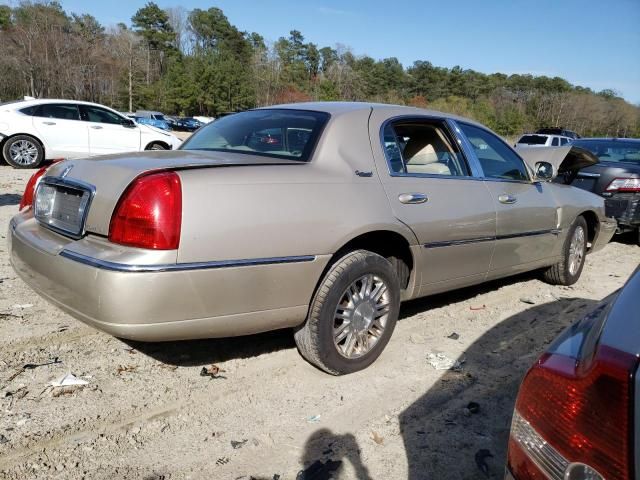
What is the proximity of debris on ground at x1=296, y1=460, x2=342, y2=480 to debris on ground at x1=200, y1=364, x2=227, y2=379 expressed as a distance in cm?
96

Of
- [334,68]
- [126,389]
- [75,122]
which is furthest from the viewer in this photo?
[334,68]

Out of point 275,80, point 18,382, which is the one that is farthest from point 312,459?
point 275,80

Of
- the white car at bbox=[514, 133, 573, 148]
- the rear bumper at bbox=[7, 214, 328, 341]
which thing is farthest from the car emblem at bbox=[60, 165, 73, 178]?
the white car at bbox=[514, 133, 573, 148]

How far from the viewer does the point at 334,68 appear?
8500cm

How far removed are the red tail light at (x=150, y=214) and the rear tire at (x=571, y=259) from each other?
A: 4013mm

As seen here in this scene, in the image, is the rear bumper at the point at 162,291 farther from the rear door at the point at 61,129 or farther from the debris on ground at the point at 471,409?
the rear door at the point at 61,129

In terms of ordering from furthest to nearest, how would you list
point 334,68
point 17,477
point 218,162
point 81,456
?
1. point 334,68
2. point 218,162
3. point 81,456
4. point 17,477

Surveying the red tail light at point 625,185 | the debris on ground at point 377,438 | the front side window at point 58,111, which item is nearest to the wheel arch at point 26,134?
the front side window at point 58,111

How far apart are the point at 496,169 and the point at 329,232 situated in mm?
2085

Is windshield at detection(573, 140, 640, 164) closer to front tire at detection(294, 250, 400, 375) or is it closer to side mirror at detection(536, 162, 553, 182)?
side mirror at detection(536, 162, 553, 182)

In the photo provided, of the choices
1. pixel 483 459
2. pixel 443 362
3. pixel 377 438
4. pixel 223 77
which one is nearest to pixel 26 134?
pixel 443 362

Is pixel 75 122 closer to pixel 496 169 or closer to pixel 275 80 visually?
pixel 496 169

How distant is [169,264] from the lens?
2.36m

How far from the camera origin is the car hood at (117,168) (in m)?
2.49
